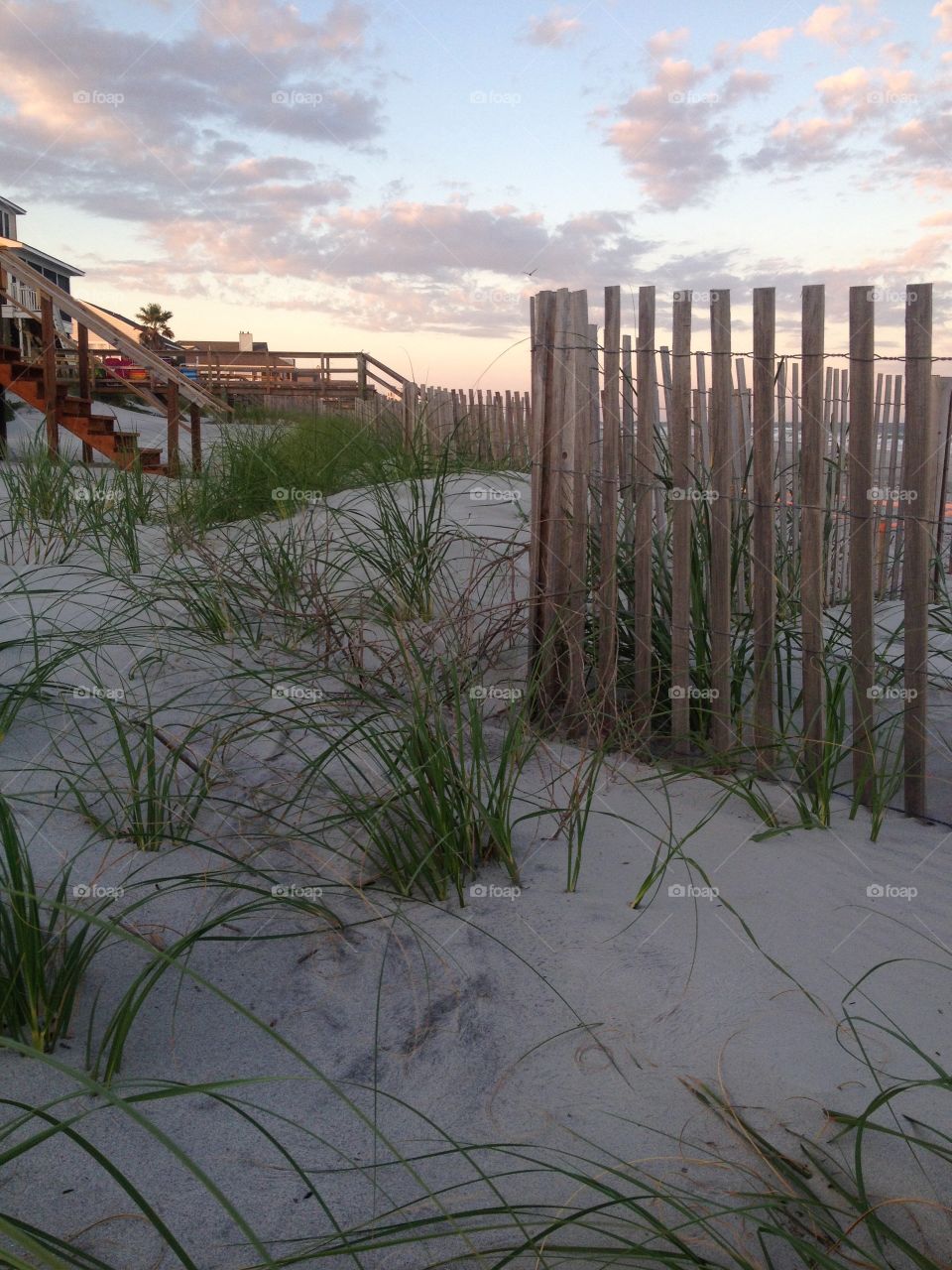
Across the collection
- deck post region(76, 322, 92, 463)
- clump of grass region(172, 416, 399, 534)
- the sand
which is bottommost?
the sand

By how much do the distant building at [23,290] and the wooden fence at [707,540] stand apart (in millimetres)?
8859

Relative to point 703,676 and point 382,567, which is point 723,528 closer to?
point 703,676

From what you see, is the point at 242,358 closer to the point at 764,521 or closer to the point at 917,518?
the point at 764,521

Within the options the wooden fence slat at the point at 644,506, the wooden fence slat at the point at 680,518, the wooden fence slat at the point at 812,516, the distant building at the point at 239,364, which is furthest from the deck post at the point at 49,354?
the distant building at the point at 239,364

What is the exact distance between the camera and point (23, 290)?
81.9 feet

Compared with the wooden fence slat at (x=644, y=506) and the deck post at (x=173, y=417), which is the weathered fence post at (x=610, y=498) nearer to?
the wooden fence slat at (x=644, y=506)

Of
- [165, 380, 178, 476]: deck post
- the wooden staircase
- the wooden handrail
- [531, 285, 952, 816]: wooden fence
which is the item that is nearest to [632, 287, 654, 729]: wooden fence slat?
[531, 285, 952, 816]: wooden fence

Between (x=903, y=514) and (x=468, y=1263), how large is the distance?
246 cm

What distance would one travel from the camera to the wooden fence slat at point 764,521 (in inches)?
126

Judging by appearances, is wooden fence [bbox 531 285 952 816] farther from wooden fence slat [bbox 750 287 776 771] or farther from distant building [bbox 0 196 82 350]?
distant building [bbox 0 196 82 350]

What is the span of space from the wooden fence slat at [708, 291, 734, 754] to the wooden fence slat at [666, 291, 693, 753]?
0.09m

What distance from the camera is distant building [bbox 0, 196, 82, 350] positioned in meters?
12.2

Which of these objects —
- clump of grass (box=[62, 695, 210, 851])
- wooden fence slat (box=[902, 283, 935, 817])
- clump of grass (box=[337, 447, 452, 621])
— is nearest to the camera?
clump of grass (box=[62, 695, 210, 851])

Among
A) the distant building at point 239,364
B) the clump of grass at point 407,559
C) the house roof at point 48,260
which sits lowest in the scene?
the clump of grass at point 407,559
